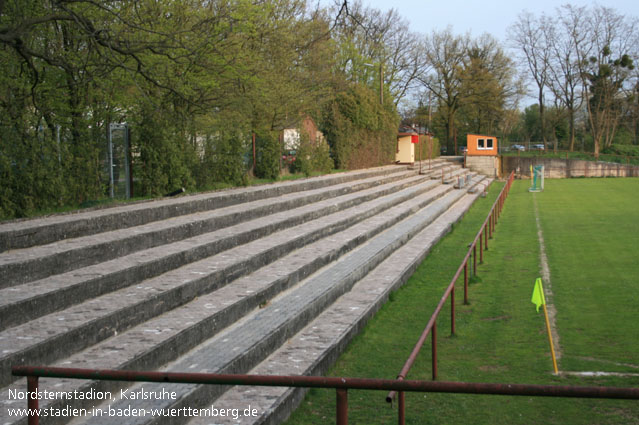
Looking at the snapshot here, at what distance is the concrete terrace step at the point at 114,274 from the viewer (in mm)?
6133

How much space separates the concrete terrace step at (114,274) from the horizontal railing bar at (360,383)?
9.85 feet

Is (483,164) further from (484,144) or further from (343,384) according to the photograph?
(343,384)

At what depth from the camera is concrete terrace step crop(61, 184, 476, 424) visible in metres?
5.36

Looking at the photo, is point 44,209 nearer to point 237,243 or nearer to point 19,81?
point 19,81

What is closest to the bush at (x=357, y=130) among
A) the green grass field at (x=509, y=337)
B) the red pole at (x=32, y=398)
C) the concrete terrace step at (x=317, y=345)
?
the green grass field at (x=509, y=337)

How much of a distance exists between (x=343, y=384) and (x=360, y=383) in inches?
3.5

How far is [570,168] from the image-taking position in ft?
177

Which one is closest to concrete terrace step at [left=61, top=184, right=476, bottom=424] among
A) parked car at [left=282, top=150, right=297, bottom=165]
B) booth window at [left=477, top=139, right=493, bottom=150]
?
parked car at [left=282, top=150, right=297, bottom=165]

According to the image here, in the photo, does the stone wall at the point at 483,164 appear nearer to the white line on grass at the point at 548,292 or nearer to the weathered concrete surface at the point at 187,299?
the white line on grass at the point at 548,292

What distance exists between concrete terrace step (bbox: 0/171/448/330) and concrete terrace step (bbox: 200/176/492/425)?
1.94 m

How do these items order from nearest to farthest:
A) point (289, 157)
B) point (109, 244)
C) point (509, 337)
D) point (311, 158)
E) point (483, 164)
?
point (109, 244) < point (509, 337) < point (289, 157) < point (311, 158) < point (483, 164)

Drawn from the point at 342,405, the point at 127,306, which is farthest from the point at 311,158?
the point at 342,405

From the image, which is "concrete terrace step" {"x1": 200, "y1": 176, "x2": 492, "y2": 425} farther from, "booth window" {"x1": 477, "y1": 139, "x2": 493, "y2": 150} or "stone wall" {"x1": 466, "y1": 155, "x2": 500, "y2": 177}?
"booth window" {"x1": 477, "y1": 139, "x2": 493, "y2": 150}

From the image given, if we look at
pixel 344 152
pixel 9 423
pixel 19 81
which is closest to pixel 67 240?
pixel 19 81
